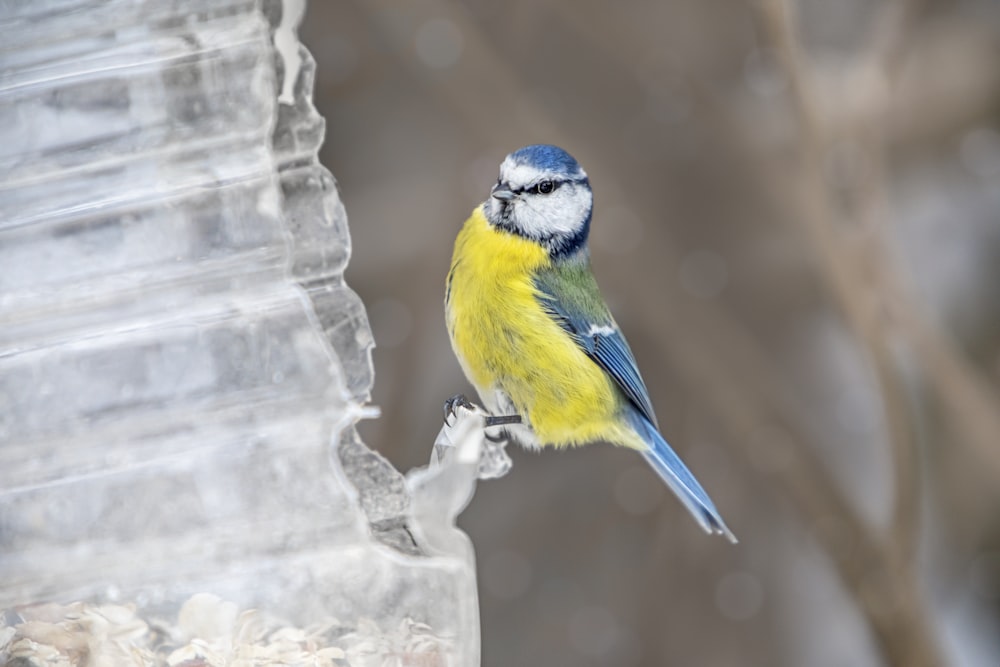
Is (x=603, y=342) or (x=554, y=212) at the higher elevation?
(x=554, y=212)

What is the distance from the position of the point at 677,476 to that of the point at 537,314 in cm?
40

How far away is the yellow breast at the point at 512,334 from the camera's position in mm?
1518

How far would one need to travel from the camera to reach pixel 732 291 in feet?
9.43

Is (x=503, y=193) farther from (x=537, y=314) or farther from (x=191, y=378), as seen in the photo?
(x=191, y=378)

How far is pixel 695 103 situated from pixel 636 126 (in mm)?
582

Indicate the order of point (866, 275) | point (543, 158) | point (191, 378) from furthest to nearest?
1. point (866, 275)
2. point (543, 158)
3. point (191, 378)

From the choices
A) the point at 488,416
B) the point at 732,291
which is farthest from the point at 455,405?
the point at 732,291

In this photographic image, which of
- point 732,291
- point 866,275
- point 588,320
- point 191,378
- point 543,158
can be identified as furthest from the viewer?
point 732,291

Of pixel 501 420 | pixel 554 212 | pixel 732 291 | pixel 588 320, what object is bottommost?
pixel 732 291

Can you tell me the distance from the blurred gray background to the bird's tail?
0.47m

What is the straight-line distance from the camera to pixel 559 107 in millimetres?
2752

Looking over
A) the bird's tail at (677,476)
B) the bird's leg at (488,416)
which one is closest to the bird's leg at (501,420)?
the bird's leg at (488,416)

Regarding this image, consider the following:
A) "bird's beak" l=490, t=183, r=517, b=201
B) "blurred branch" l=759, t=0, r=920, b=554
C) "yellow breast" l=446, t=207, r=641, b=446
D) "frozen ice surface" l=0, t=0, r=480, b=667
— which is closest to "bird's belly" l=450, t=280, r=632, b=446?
"yellow breast" l=446, t=207, r=641, b=446

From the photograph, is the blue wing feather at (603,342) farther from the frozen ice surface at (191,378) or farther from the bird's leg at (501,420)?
the frozen ice surface at (191,378)
